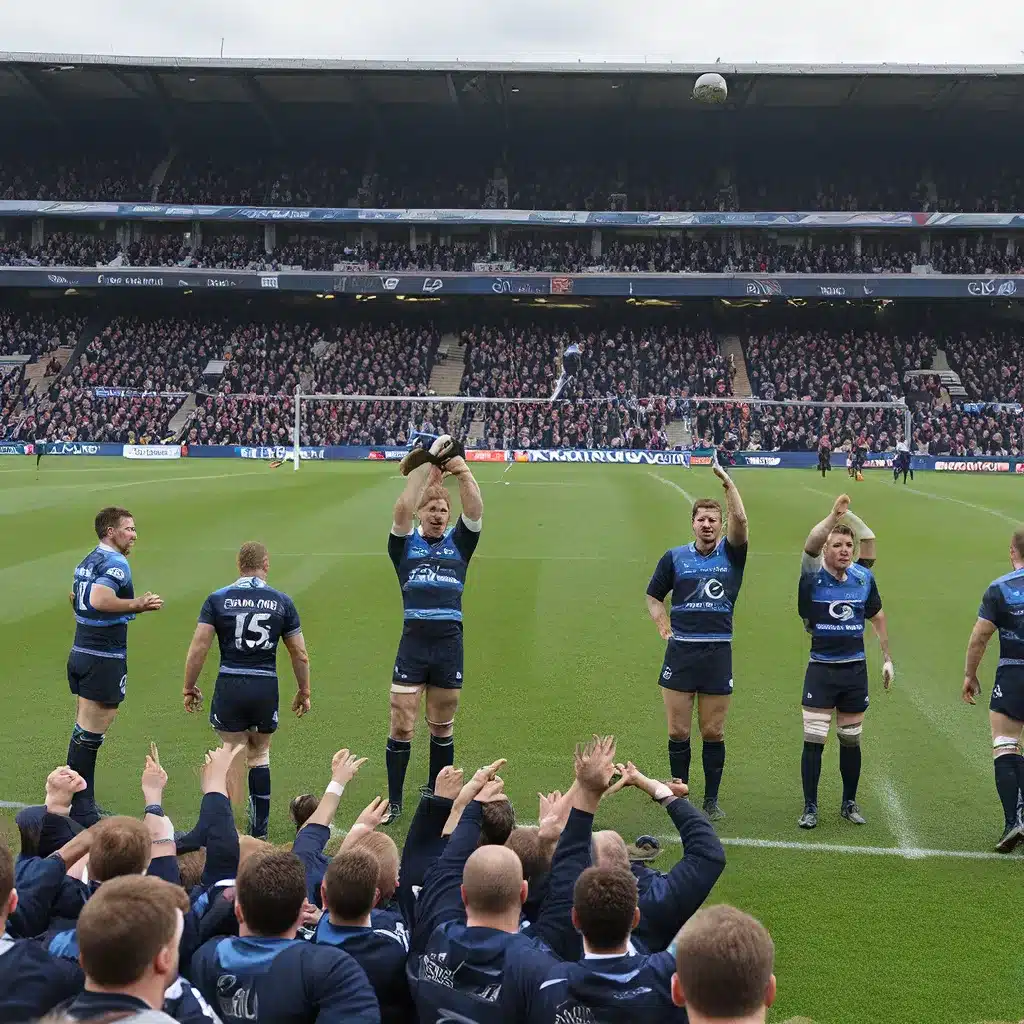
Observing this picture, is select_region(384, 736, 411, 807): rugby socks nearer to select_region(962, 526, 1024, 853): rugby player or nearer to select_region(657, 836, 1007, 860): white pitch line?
select_region(657, 836, 1007, 860): white pitch line

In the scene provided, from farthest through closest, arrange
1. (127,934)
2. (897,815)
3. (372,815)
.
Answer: (897,815) < (372,815) < (127,934)

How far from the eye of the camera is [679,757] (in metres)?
8.38

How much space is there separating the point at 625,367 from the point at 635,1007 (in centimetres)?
5312

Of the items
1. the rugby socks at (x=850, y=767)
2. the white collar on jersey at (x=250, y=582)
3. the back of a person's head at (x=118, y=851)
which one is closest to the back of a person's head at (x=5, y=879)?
the back of a person's head at (x=118, y=851)

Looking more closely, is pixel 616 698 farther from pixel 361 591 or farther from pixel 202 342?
pixel 202 342

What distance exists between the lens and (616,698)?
11.4 metres

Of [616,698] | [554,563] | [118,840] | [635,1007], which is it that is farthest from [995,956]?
[554,563]

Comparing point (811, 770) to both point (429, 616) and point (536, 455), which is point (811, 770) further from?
point (536, 455)

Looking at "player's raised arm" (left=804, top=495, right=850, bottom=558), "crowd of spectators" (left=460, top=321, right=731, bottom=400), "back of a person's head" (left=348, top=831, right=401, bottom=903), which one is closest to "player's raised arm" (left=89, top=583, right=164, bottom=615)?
"back of a person's head" (left=348, top=831, right=401, bottom=903)

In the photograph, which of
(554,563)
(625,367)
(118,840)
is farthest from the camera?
(625,367)

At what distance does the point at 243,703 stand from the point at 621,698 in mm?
4705

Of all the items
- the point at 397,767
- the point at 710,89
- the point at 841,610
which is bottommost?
the point at 397,767

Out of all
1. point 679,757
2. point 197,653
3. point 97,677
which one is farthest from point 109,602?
point 679,757

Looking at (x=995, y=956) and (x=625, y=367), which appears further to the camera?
(x=625, y=367)
